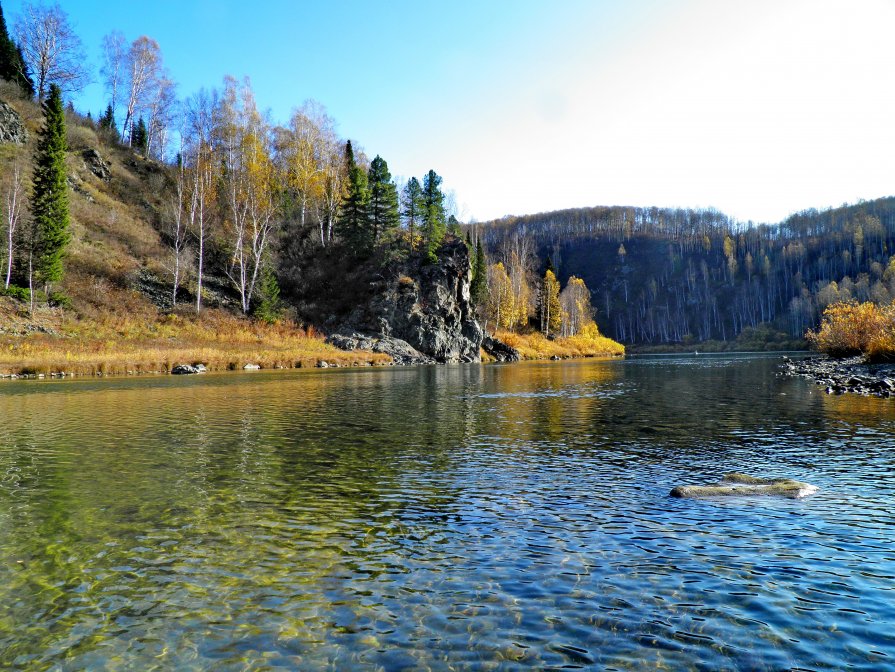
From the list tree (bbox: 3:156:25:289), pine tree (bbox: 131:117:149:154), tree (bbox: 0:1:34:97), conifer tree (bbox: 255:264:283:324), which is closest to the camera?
tree (bbox: 3:156:25:289)

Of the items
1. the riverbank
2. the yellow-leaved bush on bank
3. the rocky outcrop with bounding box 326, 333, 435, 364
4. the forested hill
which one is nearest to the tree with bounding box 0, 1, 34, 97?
the rocky outcrop with bounding box 326, 333, 435, 364

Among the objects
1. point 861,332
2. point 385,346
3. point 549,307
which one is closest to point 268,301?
point 385,346

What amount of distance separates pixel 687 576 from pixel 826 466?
7.51 metres

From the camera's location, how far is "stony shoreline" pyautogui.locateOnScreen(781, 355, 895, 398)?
24.6 m

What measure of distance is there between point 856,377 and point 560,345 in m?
71.2

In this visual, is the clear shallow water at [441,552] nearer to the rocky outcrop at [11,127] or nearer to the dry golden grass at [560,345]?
the rocky outcrop at [11,127]

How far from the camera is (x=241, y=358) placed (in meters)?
50.6

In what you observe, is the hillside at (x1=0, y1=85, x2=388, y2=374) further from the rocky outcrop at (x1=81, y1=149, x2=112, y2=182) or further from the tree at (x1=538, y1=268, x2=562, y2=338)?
the tree at (x1=538, y1=268, x2=562, y2=338)

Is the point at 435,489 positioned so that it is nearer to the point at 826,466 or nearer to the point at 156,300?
the point at 826,466

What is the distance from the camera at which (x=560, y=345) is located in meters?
100

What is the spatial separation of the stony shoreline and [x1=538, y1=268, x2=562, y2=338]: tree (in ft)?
215

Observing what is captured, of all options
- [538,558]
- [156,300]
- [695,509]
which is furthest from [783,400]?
[156,300]

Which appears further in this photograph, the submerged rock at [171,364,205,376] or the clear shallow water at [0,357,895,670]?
the submerged rock at [171,364,205,376]

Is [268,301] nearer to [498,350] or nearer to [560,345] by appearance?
[498,350]
